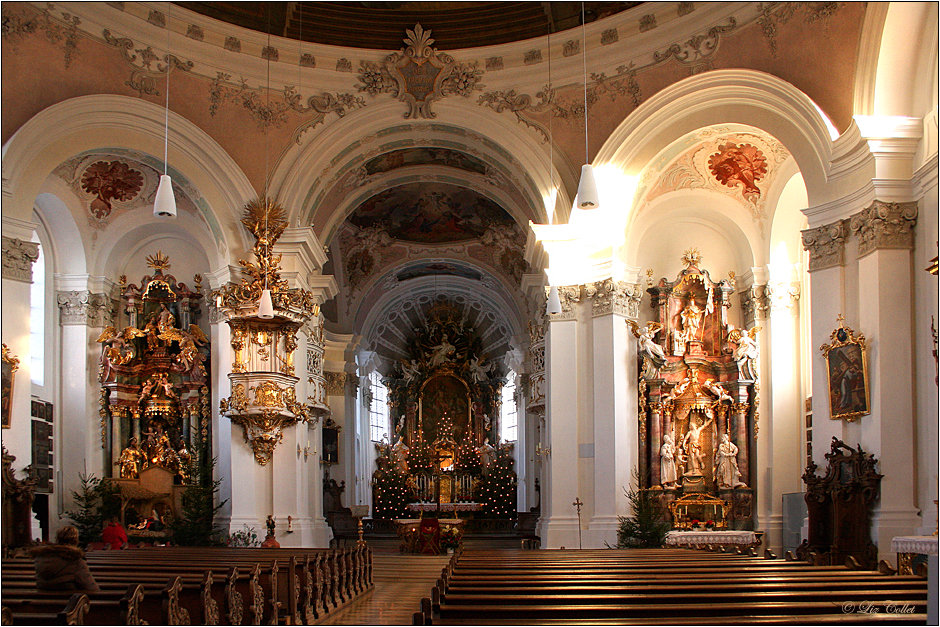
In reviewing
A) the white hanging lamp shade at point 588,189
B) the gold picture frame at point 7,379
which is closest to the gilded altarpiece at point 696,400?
the white hanging lamp shade at point 588,189

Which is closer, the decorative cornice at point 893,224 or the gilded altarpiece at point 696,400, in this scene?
the decorative cornice at point 893,224

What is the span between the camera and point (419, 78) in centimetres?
1571

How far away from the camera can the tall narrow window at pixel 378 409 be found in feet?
96.6

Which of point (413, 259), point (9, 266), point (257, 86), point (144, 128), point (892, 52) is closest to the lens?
point (892, 52)

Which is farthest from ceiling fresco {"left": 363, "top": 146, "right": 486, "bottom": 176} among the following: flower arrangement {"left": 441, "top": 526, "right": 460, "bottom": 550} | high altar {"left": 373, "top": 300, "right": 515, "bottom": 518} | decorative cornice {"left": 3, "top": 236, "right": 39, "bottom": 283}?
high altar {"left": 373, "top": 300, "right": 515, "bottom": 518}

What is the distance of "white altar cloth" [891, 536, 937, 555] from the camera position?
738cm

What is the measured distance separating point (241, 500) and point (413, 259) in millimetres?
10543

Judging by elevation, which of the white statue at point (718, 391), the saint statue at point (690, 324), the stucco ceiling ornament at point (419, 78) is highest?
the stucco ceiling ornament at point (419, 78)

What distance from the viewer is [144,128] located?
47.1 ft

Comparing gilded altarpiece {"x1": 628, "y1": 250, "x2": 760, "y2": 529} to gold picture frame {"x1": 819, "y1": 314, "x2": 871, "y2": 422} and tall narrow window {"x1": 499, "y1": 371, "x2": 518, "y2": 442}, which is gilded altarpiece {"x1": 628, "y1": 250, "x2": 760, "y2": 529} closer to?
gold picture frame {"x1": 819, "y1": 314, "x2": 871, "y2": 422}

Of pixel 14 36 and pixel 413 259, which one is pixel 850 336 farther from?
pixel 413 259

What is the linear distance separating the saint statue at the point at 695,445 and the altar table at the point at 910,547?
651cm

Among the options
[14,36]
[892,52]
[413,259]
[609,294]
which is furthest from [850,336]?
[413,259]

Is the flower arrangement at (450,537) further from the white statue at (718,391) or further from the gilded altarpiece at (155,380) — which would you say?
the white statue at (718,391)
